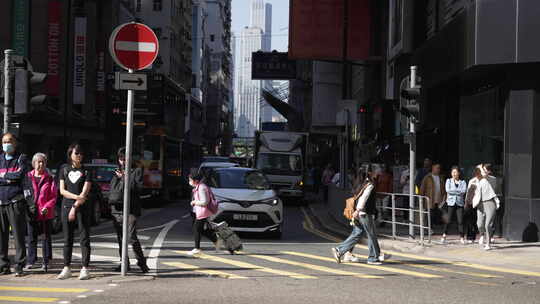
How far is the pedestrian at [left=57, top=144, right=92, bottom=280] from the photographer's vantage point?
11.8 m

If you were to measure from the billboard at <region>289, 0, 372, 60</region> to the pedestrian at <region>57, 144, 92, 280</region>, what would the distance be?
37076mm

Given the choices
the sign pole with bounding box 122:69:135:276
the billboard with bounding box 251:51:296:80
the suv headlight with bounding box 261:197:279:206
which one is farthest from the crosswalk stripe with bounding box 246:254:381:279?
the billboard with bounding box 251:51:296:80

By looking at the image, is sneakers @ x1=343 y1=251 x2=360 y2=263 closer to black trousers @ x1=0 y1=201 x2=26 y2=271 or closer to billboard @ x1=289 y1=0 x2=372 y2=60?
black trousers @ x1=0 y1=201 x2=26 y2=271

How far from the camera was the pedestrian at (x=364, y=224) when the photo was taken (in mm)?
14828

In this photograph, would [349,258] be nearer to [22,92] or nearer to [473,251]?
[473,251]

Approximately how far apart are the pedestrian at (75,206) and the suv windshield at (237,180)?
8.85 meters

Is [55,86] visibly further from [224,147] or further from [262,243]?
[224,147]

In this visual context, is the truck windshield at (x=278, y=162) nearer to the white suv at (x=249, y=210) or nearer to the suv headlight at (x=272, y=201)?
the white suv at (x=249, y=210)

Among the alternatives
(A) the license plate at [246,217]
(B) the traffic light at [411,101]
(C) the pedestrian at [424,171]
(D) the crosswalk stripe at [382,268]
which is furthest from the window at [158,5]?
(D) the crosswalk stripe at [382,268]

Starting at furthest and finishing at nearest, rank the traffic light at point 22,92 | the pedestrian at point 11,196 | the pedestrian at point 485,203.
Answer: the pedestrian at point 485,203 → the traffic light at point 22,92 → the pedestrian at point 11,196

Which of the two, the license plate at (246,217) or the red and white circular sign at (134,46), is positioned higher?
the red and white circular sign at (134,46)

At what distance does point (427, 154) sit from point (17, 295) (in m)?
21.5

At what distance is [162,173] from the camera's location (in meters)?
33.7

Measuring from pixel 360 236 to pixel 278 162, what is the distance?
24287 millimetres
